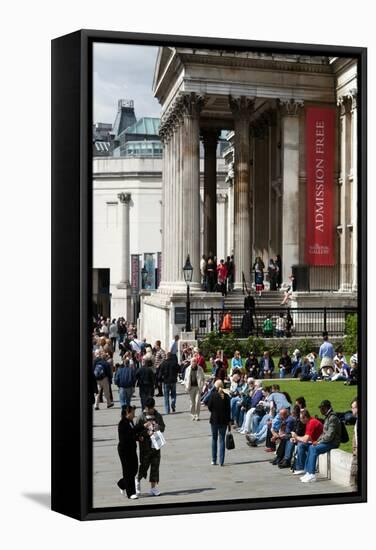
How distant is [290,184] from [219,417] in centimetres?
743

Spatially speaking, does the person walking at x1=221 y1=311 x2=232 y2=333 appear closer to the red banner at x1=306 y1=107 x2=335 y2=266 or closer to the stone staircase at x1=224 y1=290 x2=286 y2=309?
the stone staircase at x1=224 y1=290 x2=286 y2=309

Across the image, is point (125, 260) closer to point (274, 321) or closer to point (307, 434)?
point (274, 321)

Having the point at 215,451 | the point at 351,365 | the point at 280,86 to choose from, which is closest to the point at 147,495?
the point at 215,451

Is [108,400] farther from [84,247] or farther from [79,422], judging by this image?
[84,247]

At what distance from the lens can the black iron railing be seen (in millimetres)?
22953

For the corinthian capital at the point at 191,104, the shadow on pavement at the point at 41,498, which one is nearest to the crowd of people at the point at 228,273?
the corinthian capital at the point at 191,104

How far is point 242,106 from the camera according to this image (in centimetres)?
3095

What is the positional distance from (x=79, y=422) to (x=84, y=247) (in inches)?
116

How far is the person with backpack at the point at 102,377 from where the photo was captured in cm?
1986

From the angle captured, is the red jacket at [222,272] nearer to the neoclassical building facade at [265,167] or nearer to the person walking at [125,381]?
the neoclassical building facade at [265,167]

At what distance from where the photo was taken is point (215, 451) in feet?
68.7

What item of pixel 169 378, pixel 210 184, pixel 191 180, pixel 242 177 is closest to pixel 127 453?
A: pixel 169 378

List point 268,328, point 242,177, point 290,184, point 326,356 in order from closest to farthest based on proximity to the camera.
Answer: point 326,356, point 268,328, point 290,184, point 242,177

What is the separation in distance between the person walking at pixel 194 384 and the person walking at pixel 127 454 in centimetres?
147
